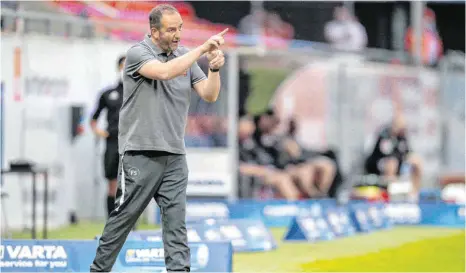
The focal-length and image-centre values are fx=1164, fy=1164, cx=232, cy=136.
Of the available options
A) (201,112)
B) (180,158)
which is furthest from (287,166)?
(180,158)

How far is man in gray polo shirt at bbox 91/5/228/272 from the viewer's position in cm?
771

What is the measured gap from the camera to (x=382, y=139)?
20469 mm

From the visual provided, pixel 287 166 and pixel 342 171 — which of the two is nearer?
pixel 287 166

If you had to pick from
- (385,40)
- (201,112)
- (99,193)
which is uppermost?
A: (385,40)

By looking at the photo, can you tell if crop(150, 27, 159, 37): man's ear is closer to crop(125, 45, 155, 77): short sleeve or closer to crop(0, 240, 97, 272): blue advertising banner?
crop(125, 45, 155, 77): short sleeve

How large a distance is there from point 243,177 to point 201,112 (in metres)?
1.59

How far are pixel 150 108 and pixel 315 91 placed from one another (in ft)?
44.5

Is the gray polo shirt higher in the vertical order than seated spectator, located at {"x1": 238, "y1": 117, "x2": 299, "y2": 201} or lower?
higher

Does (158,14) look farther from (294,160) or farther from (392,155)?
(392,155)

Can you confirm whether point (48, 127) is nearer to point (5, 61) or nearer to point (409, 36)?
point (5, 61)

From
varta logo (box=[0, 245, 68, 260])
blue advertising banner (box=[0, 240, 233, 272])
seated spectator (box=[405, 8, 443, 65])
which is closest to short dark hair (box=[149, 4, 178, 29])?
blue advertising banner (box=[0, 240, 233, 272])

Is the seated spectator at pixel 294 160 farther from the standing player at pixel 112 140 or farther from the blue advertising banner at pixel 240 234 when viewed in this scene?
the blue advertising banner at pixel 240 234

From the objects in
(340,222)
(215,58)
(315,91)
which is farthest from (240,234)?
(315,91)

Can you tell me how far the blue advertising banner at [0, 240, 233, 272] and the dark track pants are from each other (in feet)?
4.97
